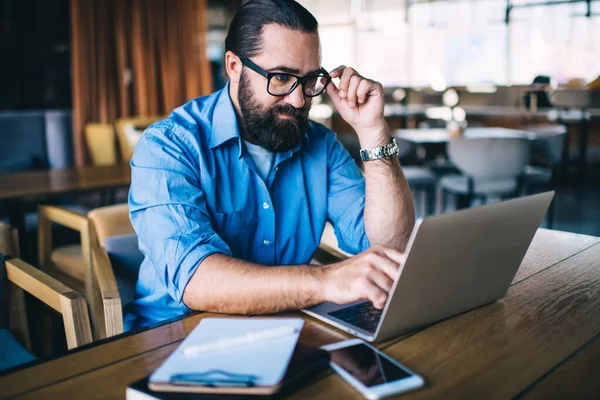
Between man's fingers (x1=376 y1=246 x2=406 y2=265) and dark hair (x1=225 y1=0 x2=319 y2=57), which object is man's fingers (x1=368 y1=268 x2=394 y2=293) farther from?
dark hair (x1=225 y1=0 x2=319 y2=57)

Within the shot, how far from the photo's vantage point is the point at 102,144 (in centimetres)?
529

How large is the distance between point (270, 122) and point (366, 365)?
79 cm

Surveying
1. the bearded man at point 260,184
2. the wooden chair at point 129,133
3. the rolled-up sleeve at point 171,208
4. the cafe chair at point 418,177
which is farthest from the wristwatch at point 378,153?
the wooden chair at point 129,133

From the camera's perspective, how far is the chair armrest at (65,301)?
1356 mm

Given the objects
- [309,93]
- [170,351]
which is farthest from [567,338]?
[309,93]

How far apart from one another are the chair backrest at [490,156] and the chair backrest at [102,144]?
310 centimetres

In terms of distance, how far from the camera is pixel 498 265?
104cm

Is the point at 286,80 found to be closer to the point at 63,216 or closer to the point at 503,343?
the point at 503,343

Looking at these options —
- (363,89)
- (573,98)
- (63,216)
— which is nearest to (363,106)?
(363,89)

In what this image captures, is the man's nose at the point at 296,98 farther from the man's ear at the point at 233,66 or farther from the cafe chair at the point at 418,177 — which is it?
the cafe chair at the point at 418,177

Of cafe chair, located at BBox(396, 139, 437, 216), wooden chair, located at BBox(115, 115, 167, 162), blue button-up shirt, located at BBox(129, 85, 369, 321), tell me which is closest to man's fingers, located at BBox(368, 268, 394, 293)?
blue button-up shirt, located at BBox(129, 85, 369, 321)

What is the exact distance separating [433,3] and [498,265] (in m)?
10.0

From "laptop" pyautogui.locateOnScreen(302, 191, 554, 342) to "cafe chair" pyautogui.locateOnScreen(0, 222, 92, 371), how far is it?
629 millimetres

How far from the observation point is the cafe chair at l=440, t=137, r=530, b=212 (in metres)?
3.85
